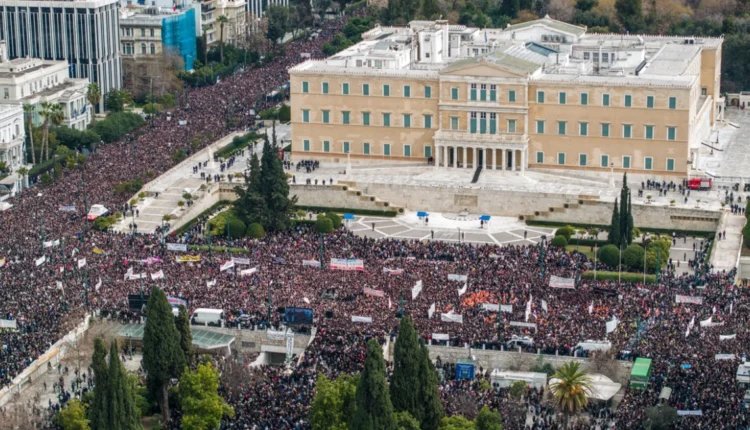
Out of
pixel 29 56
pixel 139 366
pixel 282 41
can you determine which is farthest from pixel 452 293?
pixel 282 41

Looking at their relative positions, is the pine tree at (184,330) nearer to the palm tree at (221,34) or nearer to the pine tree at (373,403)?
the pine tree at (373,403)

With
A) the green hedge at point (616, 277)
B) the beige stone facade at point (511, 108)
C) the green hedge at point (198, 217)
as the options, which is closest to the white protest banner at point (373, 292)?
the green hedge at point (616, 277)

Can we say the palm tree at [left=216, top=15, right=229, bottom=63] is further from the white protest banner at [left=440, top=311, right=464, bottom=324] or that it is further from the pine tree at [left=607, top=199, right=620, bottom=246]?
the white protest banner at [left=440, top=311, right=464, bottom=324]

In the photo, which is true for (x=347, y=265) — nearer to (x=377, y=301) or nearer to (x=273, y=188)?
(x=377, y=301)

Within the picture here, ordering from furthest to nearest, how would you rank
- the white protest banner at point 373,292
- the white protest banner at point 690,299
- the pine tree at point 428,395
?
the white protest banner at point 373,292
the white protest banner at point 690,299
the pine tree at point 428,395

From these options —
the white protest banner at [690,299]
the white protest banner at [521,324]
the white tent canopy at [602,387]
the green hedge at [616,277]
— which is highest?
the white protest banner at [690,299]

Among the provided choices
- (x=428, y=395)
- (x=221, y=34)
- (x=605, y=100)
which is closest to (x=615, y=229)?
(x=605, y=100)

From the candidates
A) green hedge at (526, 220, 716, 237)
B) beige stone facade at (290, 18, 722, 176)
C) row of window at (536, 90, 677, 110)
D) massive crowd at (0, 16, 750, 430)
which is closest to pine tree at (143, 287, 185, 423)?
massive crowd at (0, 16, 750, 430)
